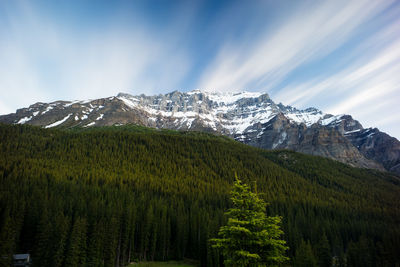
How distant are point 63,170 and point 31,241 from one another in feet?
170

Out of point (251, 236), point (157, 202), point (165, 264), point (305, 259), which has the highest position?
point (157, 202)

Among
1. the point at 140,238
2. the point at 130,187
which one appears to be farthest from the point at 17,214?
the point at 130,187

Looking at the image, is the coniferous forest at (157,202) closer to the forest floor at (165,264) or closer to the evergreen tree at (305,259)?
the evergreen tree at (305,259)

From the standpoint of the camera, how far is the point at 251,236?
13.0 m

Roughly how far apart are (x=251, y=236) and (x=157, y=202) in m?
77.6

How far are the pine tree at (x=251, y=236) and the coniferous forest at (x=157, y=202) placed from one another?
2.43 m

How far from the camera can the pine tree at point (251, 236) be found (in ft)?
41.5

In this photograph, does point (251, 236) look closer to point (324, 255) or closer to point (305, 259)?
point (305, 259)

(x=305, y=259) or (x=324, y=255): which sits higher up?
(x=305, y=259)

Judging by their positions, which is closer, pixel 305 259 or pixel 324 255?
pixel 305 259

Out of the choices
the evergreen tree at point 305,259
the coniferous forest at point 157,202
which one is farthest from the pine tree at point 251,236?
the evergreen tree at point 305,259

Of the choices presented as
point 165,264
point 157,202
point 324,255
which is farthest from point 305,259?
point 157,202

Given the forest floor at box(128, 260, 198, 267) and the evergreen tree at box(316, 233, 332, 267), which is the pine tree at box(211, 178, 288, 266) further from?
the evergreen tree at box(316, 233, 332, 267)

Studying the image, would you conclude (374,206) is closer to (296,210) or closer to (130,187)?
(296,210)
